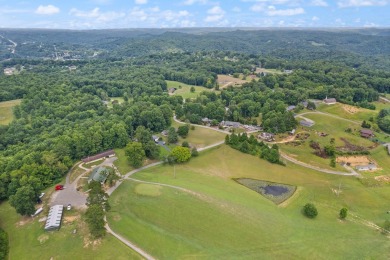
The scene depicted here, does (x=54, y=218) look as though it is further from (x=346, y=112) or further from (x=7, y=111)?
(x=346, y=112)

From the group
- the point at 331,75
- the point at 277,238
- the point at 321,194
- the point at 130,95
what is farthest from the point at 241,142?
the point at 331,75

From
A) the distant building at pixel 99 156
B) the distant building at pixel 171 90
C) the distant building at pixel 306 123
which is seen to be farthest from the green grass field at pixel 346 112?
the distant building at pixel 99 156

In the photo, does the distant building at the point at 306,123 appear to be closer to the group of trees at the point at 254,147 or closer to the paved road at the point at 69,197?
the group of trees at the point at 254,147

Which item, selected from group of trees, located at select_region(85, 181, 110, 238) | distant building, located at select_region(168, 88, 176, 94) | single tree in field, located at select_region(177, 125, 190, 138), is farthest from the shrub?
distant building, located at select_region(168, 88, 176, 94)

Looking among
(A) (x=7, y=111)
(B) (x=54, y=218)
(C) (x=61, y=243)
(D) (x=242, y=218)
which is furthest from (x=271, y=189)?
(A) (x=7, y=111)

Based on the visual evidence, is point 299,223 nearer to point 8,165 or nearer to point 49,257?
point 49,257

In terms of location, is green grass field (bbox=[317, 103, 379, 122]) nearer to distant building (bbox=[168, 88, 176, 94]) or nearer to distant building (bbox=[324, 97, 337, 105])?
distant building (bbox=[324, 97, 337, 105])
